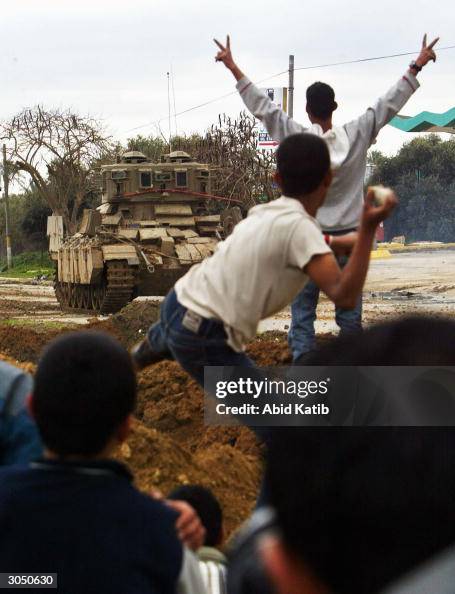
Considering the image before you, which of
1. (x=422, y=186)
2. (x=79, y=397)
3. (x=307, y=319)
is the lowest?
(x=422, y=186)

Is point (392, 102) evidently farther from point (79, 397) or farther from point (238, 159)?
point (238, 159)

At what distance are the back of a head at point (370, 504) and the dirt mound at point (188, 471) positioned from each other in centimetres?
346

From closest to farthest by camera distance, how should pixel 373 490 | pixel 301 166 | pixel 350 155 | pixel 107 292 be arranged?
pixel 373 490 → pixel 301 166 → pixel 350 155 → pixel 107 292

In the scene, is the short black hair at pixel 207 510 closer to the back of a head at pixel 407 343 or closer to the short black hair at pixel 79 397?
the short black hair at pixel 79 397

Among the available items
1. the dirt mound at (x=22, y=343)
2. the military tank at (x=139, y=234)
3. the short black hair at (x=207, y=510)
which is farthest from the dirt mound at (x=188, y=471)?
the military tank at (x=139, y=234)

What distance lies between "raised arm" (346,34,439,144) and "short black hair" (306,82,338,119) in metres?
0.24

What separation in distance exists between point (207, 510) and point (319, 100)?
3.08 m

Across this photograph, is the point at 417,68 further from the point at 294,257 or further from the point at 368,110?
the point at 294,257

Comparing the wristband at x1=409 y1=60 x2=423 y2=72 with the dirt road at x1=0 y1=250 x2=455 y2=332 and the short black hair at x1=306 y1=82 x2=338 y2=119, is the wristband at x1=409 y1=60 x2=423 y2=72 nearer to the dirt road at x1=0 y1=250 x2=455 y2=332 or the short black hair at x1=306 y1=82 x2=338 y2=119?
the short black hair at x1=306 y1=82 x2=338 y2=119

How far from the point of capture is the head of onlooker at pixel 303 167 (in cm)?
383

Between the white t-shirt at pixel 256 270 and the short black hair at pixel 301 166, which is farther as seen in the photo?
the short black hair at pixel 301 166

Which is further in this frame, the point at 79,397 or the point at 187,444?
the point at 187,444

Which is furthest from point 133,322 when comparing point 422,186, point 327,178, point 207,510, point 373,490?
point 422,186

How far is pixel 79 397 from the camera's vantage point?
6.78ft
